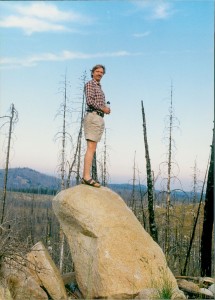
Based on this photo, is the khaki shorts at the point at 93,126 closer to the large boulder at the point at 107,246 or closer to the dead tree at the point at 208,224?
the large boulder at the point at 107,246

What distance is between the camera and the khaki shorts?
24.8 feet

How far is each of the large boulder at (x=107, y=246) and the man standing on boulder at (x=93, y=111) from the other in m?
0.67

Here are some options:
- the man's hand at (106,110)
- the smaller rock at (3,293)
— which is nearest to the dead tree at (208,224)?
the man's hand at (106,110)

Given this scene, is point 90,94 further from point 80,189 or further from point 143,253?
point 143,253

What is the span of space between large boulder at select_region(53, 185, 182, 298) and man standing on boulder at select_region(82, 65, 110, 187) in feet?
2.20

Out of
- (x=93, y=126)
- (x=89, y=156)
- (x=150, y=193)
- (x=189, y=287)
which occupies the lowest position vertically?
(x=189, y=287)

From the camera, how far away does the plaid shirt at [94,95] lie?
7535mm

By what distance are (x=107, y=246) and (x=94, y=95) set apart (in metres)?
2.61

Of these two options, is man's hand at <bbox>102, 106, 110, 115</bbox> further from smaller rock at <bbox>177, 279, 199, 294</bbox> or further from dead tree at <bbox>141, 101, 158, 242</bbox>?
dead tree at <bbox>141, 101, 158, 242</bbox>

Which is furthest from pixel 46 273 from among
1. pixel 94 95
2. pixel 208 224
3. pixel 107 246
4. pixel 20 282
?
pixel 208 224

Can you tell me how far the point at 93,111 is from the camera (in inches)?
300

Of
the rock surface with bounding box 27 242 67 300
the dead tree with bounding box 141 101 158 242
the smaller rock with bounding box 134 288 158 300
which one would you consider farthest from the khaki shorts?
the dead tree with bounding box 141 101 158 242

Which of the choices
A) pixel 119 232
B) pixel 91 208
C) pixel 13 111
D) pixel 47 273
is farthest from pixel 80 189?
pixel 13 111

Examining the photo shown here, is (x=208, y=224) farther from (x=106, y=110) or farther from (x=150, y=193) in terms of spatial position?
(x=150, y=193)
